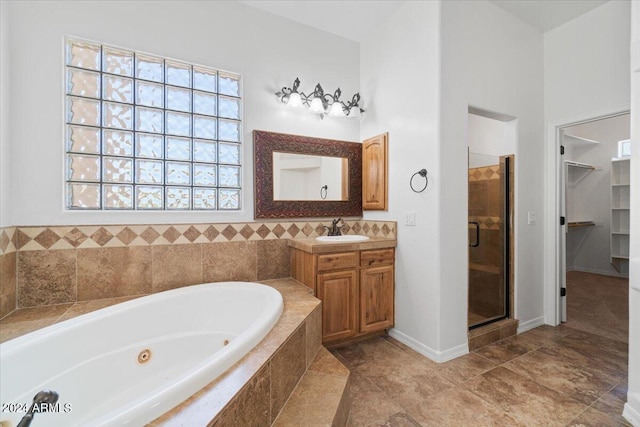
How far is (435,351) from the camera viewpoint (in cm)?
204

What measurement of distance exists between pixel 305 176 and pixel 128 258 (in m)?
1.61

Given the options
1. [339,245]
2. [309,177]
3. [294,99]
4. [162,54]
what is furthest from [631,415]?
[162,54]

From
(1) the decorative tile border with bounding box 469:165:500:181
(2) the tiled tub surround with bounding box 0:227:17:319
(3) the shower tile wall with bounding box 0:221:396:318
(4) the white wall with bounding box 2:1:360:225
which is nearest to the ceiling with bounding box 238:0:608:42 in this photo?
(4) the white wall with bounding box 2:1:360:225

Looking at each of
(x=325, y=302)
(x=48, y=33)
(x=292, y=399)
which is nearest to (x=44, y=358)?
(x=292, y=399)

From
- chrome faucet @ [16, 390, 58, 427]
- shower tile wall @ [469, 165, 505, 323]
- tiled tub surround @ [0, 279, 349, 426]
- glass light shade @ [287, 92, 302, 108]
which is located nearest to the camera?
chrome faucet @ [16, 390, 58, 427]

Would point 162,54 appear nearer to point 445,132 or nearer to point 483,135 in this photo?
point 445,132

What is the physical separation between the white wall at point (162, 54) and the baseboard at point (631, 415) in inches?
107

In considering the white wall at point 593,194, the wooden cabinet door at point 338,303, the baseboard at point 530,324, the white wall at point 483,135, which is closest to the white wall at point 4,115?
the wooden cabinet door at point 338,303

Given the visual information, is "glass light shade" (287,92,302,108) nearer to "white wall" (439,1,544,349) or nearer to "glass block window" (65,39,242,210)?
"glass block window" (65,39,242,210)

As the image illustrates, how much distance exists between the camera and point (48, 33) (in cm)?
176

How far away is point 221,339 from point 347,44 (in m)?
3.06

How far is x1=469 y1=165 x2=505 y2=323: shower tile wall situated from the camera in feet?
8.52

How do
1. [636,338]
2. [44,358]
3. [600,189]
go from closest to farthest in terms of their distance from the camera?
[44,358]
[636,338]
[600,189]

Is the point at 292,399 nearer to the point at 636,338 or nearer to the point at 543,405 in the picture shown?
the point at 543,405
